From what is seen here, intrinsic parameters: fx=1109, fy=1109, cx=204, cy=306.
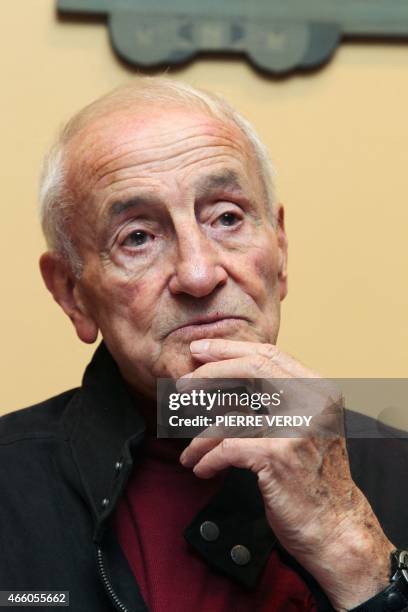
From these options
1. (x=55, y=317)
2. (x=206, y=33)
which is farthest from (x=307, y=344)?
(x=206, y=33)

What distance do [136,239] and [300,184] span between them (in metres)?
0.73

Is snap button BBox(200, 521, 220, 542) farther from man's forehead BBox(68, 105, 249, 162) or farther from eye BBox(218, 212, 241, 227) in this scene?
man's forehead BBox(68, 105, 249, 162)

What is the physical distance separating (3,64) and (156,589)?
1.19m

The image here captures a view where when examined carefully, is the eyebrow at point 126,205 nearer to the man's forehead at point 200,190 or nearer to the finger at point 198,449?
the man's forehead at point 200,190

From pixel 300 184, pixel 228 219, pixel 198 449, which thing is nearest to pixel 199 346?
pixel 198 449

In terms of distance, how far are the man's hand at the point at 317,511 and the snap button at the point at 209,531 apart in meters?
0.15

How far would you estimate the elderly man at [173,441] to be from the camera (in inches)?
58.5

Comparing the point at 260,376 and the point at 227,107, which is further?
the point at 227,107

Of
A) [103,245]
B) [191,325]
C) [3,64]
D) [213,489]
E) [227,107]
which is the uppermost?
[3,64]

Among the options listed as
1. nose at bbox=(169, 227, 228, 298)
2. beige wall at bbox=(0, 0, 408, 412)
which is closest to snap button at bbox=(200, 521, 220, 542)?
nose at bbox=(169, 227, 228, 298)

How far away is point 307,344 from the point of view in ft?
7.61

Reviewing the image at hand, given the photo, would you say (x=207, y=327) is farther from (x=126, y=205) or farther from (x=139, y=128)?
(x=139, y=128)

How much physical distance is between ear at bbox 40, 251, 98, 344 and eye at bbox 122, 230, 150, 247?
157mm

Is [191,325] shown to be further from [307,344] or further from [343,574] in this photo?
[307,344]
